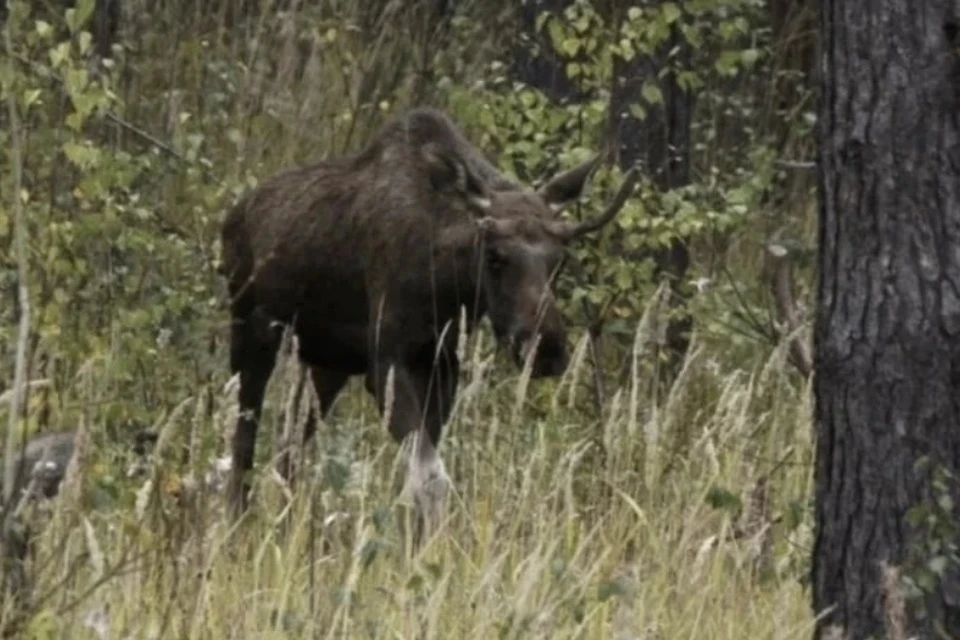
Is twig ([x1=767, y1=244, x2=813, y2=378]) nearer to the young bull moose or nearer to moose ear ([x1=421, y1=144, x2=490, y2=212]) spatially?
the young bull moose

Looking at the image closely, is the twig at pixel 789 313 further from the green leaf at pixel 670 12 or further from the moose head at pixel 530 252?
the green leaf at pixel 670 12

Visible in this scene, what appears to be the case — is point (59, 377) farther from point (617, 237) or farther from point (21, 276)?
point (21, 276)

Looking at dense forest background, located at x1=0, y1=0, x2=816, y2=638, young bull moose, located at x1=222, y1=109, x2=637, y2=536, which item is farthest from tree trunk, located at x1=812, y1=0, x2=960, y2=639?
young bull moose, located at x1=222, y1=109, x2=637, y2=536

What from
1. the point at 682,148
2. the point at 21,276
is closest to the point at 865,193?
the point at 21,276

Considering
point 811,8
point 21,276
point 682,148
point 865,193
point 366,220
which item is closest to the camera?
point 21,276

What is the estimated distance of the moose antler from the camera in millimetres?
9586

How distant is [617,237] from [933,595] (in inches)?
196

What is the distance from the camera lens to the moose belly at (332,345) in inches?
414

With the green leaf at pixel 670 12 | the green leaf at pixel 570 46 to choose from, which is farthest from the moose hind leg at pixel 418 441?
the green leaf at pixel 670 12

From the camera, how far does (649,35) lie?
988 centimetres

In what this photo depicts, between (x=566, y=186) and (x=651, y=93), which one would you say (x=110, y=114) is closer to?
(x=566, y=186)

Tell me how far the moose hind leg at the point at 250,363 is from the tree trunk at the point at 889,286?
455 centimetres

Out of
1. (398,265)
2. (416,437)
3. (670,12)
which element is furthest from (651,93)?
(416,437)

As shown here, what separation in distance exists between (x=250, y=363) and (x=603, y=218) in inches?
63.5
